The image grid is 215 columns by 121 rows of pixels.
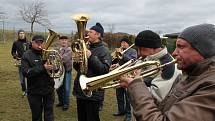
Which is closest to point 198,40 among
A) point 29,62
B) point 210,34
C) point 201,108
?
point 210,34

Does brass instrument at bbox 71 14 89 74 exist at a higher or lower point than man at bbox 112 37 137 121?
higher

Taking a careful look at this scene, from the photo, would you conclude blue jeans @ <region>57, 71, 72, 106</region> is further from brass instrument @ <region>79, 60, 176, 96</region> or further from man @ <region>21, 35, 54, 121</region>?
brass instrument @ <region>79, 60, 176, 96</region>

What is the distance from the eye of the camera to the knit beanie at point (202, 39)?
2.80 m

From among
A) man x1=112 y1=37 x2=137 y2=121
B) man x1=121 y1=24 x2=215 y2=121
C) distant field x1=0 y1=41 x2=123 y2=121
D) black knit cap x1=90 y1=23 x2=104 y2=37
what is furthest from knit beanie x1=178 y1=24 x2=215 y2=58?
distant field x1=0 y1=41 x2=123 y2=121

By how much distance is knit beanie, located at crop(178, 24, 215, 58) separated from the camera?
110 inches

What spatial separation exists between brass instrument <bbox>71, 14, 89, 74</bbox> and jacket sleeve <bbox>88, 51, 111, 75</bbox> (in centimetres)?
21

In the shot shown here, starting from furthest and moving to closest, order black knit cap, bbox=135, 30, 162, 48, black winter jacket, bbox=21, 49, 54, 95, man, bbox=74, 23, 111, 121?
1. black winter jacket, bbox=21, 49, 54, 95
2. man, bbox=74, 23, 111, 121
3. black knit cap, bbox=135, 30, 162, 48

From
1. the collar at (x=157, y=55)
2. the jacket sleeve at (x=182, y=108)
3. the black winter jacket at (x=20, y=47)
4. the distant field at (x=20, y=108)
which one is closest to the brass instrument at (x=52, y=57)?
the distant field at (x=20, y=108)

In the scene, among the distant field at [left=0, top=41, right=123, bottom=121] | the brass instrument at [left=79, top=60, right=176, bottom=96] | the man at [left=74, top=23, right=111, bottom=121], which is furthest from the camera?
the distant field at [left=0, top=41, right=123, bottom=121]

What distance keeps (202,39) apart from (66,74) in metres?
8.12

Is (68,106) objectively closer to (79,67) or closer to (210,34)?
(79,67)

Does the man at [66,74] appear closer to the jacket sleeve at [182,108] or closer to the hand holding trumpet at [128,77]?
the hand holding trumpet at [128,77]

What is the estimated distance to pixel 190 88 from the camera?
2.78 meters

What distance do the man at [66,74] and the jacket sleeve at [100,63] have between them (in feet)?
12.8
